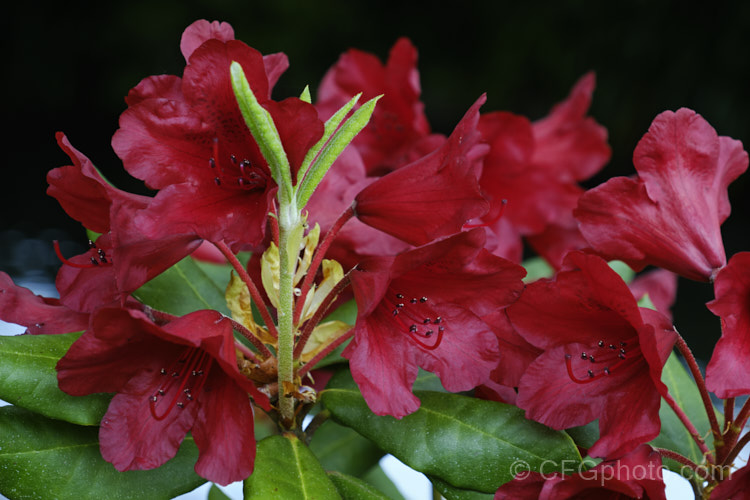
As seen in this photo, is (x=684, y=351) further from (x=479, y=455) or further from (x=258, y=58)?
(x=258, y=58)

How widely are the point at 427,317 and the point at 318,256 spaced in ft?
A: 0.35

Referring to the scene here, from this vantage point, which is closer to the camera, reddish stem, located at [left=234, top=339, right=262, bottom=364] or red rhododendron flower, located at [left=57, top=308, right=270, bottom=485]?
red rhododendron flower, located at [left=57, top=308, right=270, bottom=485]

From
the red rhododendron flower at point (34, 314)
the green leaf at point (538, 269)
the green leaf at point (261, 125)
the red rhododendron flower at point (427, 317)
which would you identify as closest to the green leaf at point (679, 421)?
the red rhododendron flower at point (427, 317)

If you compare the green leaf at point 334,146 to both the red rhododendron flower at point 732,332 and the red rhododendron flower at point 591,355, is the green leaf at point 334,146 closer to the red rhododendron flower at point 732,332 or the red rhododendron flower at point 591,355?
the red rhododendron flower at point 591,355

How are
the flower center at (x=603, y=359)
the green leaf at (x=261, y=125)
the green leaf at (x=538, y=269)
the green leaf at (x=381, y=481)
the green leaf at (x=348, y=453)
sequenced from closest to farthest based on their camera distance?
the green leaf at (x=261, y=125) < the flower center at (x=603, y=359) < the green leaf at (x=348, y=453) < the green leaf at (x=381, y=481) < the green leaf at (x=538, y=269)

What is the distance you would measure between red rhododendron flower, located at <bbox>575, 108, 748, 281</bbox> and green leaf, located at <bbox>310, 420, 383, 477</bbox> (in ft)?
1.31

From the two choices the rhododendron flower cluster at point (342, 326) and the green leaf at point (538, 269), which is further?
the green leaf at point (538, 269)

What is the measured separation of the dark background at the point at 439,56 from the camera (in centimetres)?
248

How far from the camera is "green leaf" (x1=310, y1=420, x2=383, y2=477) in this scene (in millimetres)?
962

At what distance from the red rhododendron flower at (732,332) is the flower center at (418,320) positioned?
21cm

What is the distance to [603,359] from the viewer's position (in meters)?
0.68

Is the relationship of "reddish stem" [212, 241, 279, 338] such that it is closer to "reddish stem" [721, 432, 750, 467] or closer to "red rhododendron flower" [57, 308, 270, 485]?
"red rhododendron flower" [57, 308, 270, 485]

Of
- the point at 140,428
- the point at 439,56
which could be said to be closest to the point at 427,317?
the point at 140,428

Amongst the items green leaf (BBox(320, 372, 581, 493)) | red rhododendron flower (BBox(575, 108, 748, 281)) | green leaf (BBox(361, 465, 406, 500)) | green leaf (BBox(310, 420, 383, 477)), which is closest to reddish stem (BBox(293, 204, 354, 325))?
green leaf (BBox(320, 372, 581, 493))
